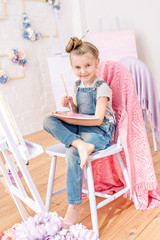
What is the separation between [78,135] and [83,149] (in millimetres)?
101

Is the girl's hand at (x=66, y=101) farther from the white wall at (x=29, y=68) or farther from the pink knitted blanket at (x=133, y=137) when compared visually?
the white wall at (x=29, y=68)

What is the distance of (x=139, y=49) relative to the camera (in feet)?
11.9

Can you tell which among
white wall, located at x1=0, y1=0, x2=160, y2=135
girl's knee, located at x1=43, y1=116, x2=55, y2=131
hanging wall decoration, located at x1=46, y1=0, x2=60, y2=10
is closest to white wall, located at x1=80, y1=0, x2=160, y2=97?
white wall, located at x1=0, y1=0, x2=160, y2=135

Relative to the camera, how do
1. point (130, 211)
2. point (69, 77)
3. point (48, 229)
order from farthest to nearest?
point (69, 77), point (130, 211), point (48, 229)

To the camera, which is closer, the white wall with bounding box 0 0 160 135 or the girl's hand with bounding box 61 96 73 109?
the girl's hand with bounding box 61 96 73 109

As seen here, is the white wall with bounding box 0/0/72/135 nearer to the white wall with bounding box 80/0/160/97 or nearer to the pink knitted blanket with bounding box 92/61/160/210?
the white wall with bounding box 80/0/160/97

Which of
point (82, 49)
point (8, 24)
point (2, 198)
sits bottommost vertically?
point (2, 198)

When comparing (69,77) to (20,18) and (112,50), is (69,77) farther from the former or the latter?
(20,18)

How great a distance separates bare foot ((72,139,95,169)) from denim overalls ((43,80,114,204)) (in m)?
0.03

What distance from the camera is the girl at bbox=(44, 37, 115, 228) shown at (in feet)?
3.98

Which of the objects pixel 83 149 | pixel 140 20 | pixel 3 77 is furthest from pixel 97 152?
pixel 140 20

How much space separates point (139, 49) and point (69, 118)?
8.77 ft

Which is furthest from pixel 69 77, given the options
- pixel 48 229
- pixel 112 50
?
pixel 48 229

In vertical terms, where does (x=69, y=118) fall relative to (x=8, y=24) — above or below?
below
